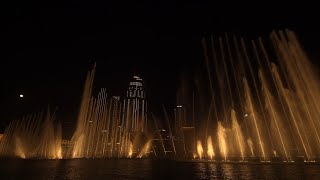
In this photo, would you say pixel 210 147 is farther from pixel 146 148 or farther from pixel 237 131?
pixel 146 148

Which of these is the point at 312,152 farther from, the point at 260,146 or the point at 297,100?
the point at 260,146

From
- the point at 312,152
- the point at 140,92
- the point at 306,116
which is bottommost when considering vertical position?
the point at 312,152

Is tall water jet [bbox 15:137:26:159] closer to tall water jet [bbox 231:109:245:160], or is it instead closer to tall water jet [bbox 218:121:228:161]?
tall water jet [bbox 218:121:228:161]

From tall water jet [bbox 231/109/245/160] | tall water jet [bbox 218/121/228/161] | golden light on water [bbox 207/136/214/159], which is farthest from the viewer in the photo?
Result: golden light on water [bbox 207/136/214/159]

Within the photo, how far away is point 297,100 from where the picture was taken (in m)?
24.3

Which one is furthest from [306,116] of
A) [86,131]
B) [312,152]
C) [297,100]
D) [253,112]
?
[86,131]

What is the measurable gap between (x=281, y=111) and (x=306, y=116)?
4.13m

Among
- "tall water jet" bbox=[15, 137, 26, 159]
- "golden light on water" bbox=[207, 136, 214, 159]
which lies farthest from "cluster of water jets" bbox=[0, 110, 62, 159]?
"golden light on water" bbox=[207, 136, 214, 159]

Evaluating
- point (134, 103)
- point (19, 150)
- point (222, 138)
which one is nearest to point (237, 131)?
point (222, 138)

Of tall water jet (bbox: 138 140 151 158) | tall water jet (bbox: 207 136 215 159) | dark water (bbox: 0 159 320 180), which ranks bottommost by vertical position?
dark water (bbox: 0 159 320 180)

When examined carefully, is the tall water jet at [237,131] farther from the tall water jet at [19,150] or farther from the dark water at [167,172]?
the tall water jet at [19,150]

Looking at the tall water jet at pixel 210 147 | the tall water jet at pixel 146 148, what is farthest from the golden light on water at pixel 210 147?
the tall water jet at pixel 146 148

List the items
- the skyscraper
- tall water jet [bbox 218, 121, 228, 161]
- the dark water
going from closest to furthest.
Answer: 1. the dark water
2. tall water jet [bbox 218, 121, 228, 161]
3. the skyscraper

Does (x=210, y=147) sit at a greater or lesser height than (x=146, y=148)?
lesser
